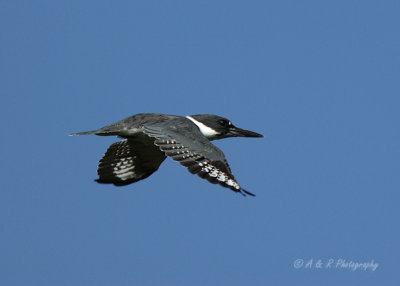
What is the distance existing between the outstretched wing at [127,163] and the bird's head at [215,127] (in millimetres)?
769

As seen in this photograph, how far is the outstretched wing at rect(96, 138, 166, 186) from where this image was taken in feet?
32.2

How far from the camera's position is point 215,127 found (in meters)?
9.59

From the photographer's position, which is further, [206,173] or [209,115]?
[209,115]

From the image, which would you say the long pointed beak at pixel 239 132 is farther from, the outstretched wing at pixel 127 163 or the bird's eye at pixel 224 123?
the outstretched wing at pixel 127 163

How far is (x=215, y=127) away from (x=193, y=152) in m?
2.38

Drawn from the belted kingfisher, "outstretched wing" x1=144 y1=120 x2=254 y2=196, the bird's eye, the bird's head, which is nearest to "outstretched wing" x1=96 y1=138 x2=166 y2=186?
the belted kingfisher

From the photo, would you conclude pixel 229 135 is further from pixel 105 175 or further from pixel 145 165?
pixel 105 175

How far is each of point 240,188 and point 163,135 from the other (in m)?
1.61

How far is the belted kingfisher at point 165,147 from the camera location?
699 cm

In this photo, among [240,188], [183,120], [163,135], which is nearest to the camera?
[240,188]

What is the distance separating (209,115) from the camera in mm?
9656

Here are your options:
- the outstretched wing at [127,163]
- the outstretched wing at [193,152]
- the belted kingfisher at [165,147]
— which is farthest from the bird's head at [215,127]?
the outstretched wing at [193,152]

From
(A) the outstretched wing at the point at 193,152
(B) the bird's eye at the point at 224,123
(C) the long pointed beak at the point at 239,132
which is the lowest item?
(A) the outstretched wing at the point at 193,152

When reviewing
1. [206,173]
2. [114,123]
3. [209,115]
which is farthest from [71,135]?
[206,173]
